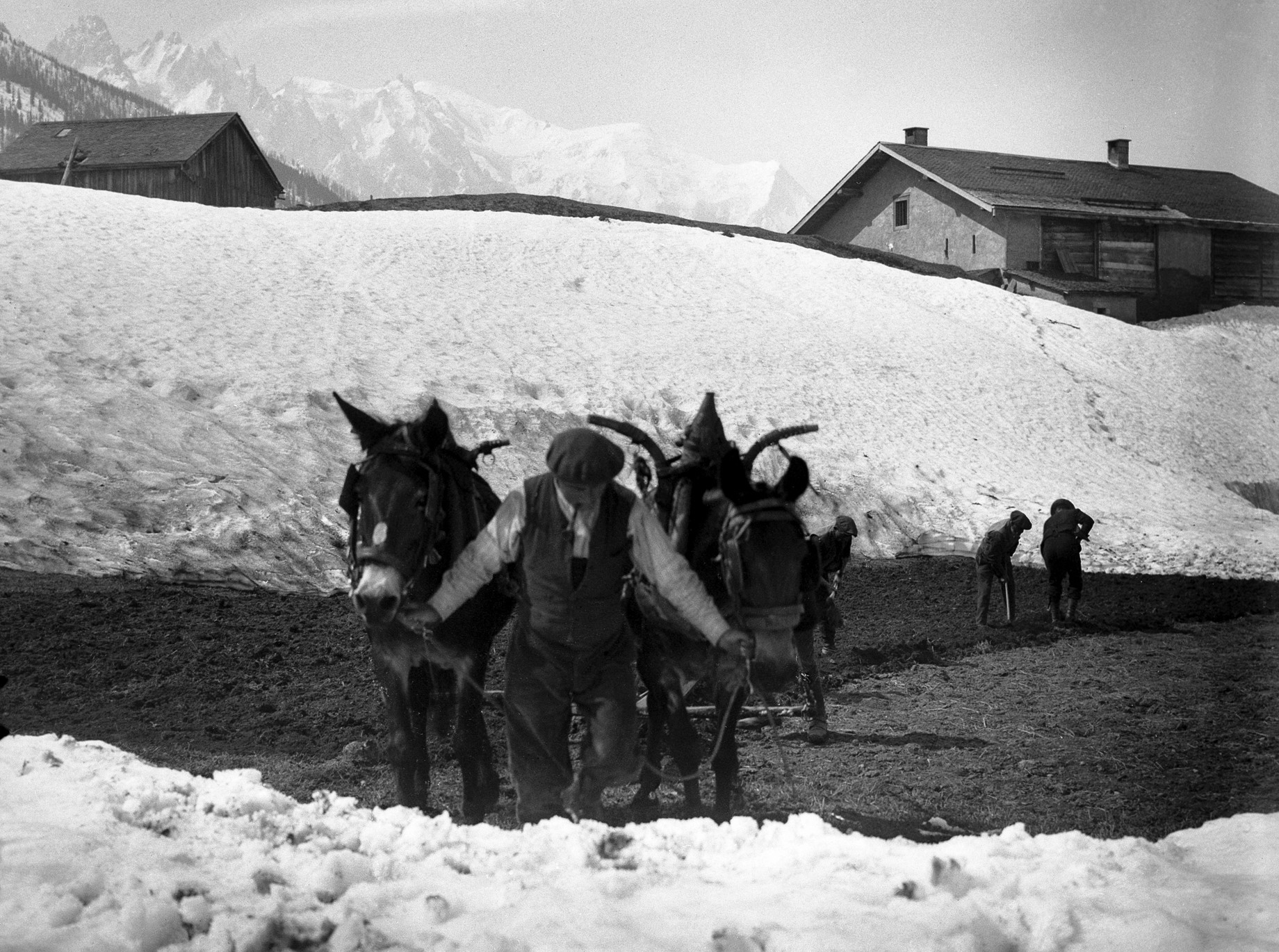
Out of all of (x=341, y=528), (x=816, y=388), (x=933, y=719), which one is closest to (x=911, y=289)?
(x=816, y=388)

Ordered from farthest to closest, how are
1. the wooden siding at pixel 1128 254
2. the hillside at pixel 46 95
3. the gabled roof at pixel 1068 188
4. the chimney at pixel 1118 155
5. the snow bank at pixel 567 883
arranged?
the hillside at pixel 46 95 → the chimney at pixel 1118 155 → the gabled roof at pixel 1068 188 → the wooden siding at pixel 1128 254 → the snow bank at pixel 567 883

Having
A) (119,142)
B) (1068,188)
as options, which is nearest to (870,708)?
(1068,188)

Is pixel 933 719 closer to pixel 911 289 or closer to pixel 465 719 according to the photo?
pixel 465 719

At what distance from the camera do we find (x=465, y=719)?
6.06 meters

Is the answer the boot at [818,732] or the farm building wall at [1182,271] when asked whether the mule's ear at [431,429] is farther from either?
the farm building wall at [1182,271]

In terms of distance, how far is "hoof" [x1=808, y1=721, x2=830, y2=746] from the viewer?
28.4 feet

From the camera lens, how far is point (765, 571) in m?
5.56

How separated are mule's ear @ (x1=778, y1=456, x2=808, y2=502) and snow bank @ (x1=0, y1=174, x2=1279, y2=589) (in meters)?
9.27

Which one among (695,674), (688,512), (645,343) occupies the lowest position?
(695,674)

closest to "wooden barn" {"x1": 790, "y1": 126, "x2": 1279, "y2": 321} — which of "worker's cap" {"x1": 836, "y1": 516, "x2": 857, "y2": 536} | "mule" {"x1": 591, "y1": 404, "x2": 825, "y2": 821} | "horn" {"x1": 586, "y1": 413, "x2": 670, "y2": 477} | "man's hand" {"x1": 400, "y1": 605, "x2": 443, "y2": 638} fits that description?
"worker's cap" {"x1": 836, "y1": 516, "x2": 857, "y2": 536}

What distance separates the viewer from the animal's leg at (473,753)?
6039 mm

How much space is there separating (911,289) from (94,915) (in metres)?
29.3

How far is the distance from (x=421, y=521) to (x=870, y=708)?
555 cm

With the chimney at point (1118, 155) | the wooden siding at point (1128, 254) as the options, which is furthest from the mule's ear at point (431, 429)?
the chimney at point (1118, 155)
